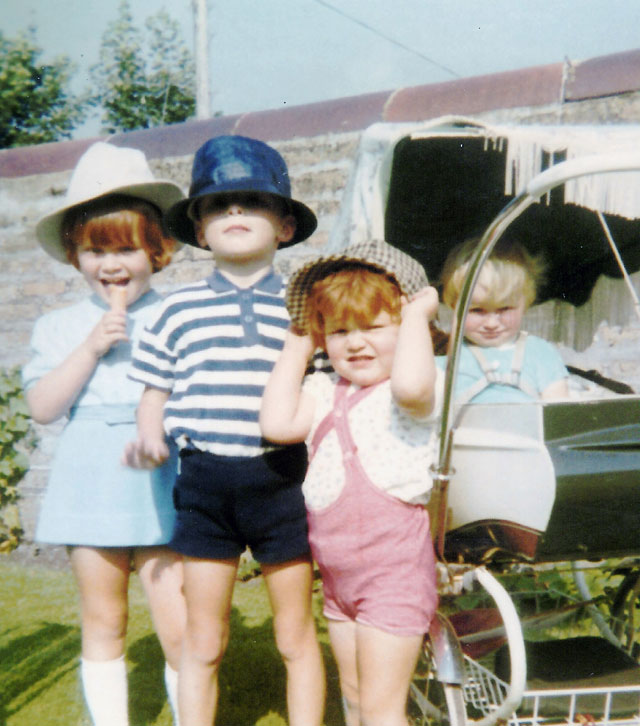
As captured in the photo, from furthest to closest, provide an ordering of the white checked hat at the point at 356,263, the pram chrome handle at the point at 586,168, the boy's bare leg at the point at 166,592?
the boy's bare leg at the point at 166,592, the white checked hat at the point at 356,263, the pram chrome handle at the point at 586,168

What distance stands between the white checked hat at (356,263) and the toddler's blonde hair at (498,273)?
1.17 ft

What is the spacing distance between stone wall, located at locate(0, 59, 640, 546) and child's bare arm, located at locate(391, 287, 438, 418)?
2.19 m

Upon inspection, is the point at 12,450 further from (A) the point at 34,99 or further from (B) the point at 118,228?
(A) the point at 34,99

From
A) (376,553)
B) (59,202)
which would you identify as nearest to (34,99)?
(59,202)

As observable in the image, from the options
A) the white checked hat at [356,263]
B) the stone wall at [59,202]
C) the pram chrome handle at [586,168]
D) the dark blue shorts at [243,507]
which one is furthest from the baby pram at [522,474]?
the stone wall at [59,202]

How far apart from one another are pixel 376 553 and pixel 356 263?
566mm

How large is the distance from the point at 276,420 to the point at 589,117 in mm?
2371

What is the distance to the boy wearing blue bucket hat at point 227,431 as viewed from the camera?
1608 millimetres

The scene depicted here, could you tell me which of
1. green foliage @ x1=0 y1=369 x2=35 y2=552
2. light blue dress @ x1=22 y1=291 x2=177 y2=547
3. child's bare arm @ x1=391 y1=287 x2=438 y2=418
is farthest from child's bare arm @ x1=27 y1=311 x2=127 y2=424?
green foliage @ x1=0 y1=369 x2=35 y2=552

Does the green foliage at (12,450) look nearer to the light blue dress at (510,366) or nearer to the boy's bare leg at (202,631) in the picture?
the boy's bare leg at (202,631)

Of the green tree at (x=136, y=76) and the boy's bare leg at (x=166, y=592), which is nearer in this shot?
the boy's bare leg at (x=166, y=592)

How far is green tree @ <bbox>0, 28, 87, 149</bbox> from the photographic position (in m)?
11.0

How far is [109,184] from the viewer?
1870 millimetres

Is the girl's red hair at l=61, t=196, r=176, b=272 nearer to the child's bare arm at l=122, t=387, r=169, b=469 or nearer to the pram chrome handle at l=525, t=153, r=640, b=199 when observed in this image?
the child's bare arm at l=122, t=387, r=169, b=469
